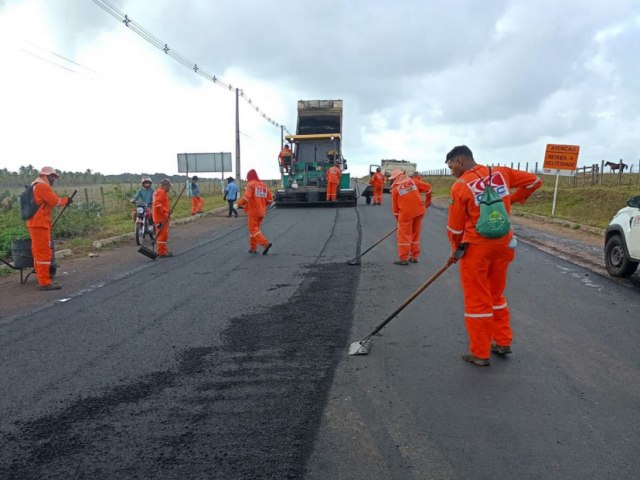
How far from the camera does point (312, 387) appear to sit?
12.7 ft

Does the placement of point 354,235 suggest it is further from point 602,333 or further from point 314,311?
point 602,333

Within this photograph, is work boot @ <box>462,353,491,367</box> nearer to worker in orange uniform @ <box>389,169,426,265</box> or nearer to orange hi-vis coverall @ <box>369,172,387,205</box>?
worker in orange uniform @ <box>389,169,426,265</box>

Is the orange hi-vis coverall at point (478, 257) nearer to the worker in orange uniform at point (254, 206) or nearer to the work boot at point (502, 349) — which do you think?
the work boot at point (502, 349)

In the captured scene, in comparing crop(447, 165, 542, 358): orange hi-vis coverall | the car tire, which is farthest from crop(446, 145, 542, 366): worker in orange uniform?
the car tire

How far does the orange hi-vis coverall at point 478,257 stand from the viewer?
4.27 metres

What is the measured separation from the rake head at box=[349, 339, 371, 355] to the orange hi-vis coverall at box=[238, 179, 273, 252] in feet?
19.5

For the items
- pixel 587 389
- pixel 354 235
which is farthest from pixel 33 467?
pixel 354 235

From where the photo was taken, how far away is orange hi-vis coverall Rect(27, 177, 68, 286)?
7.39m

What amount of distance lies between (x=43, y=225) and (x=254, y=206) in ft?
13.4

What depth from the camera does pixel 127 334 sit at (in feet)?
17.4

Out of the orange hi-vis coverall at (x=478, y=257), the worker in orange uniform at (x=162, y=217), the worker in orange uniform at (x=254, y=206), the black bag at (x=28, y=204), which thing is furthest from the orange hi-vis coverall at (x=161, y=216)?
the orange hi-vis coverall at (x=478, y=257)

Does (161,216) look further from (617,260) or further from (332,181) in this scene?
(332,181)

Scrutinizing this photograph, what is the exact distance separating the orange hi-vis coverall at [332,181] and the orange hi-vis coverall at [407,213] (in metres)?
12.7

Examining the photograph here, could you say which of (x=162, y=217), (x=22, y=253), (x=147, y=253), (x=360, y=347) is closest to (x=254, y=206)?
(x=162, y=217)
